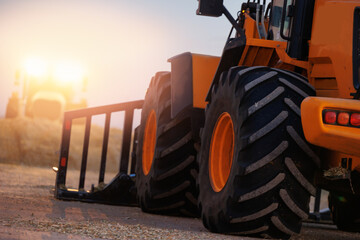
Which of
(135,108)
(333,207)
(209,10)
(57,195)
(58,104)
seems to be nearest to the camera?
(209,10)

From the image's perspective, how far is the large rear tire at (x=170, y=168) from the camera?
681 centimetres

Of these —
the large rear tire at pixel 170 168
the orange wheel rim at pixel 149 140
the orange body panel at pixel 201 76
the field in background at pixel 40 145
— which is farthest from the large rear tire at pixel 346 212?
the field in background at pixel 40 145

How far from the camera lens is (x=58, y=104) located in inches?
1372

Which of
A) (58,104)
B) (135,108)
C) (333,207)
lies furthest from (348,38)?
(58,104)

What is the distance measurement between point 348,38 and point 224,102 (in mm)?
1050

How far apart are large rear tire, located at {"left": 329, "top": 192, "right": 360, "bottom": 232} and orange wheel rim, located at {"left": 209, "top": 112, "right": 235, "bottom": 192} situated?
2487 mm

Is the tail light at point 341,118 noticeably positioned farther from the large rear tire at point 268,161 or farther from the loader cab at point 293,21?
the loader cab at point 293,21

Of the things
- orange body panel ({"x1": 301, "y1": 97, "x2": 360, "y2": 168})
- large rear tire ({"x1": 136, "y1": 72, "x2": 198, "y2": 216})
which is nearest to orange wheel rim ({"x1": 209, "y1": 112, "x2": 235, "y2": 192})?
orange body panel ({"x1": 301, "y1": 97, "x2": 360, "y2": 168})

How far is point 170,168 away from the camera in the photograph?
6.84 meters

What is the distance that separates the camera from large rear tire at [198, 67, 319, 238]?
4438 mm

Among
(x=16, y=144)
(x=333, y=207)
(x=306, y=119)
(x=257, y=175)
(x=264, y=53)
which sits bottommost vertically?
(x=16, y=144)

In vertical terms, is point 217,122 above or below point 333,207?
above

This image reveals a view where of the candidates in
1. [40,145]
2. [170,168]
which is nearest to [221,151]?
[170,168]

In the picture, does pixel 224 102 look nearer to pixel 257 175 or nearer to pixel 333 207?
pixel 257 175
